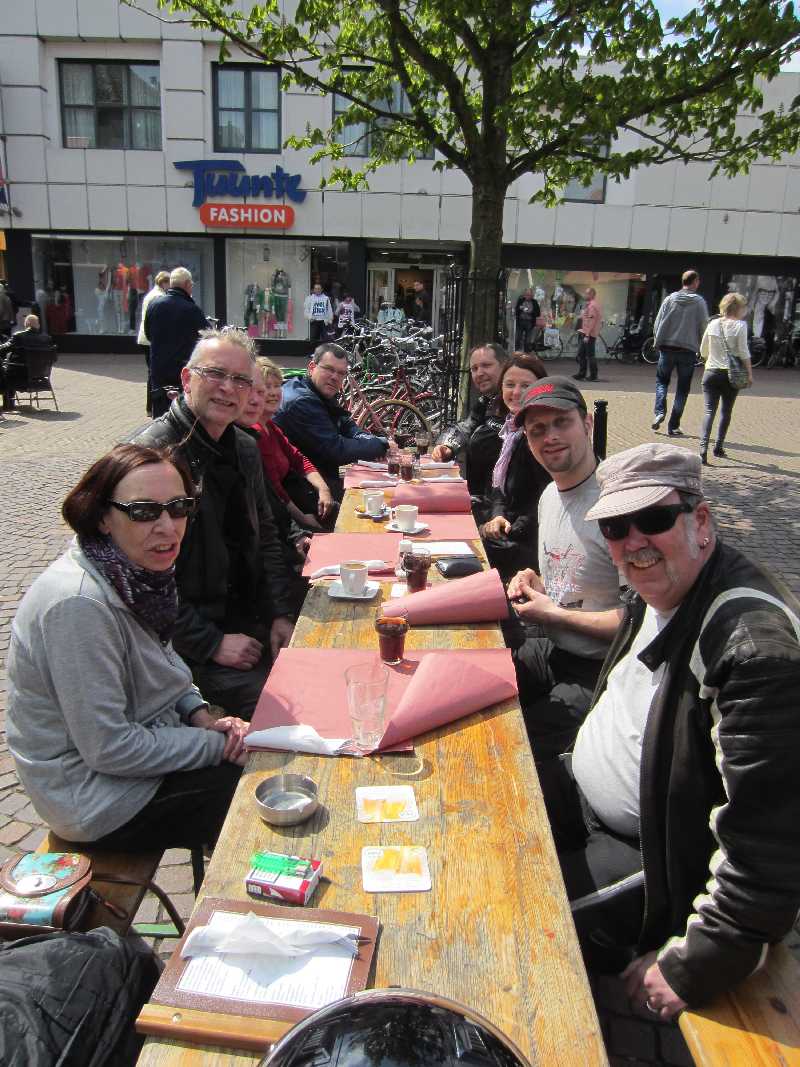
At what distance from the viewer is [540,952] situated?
1.44 metres

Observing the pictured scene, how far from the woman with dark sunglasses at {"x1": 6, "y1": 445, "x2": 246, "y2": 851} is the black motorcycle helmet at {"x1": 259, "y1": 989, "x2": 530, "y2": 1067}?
1.31m

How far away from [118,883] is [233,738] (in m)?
0.47

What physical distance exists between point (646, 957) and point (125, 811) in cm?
136

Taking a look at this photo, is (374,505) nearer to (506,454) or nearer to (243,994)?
(506,454)

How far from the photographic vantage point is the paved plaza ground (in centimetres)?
279

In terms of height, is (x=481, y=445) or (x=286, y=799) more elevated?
(x=481, y=445)

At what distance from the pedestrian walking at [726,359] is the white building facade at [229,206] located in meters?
10.8

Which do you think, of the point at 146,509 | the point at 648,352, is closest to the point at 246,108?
the point at 648,352

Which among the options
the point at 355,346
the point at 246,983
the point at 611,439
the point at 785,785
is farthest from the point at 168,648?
the point at 355,346

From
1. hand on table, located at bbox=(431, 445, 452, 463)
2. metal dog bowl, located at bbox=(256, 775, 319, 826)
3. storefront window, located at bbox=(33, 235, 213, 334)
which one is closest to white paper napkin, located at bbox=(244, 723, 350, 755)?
metal dog bowl, located at bbox=(256, 775, 319, 826)

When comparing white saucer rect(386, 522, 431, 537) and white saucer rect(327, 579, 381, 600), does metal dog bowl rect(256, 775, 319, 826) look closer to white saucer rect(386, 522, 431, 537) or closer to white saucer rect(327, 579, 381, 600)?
white saucer rect(327, 579, 381, 600)

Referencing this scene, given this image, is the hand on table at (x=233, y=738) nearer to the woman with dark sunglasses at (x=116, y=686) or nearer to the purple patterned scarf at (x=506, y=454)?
the woman with dark sunglasses at (x=116, y=686)

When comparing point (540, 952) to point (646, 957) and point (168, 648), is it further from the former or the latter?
point (168, 648)

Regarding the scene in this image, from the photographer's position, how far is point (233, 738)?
7.64 feet
